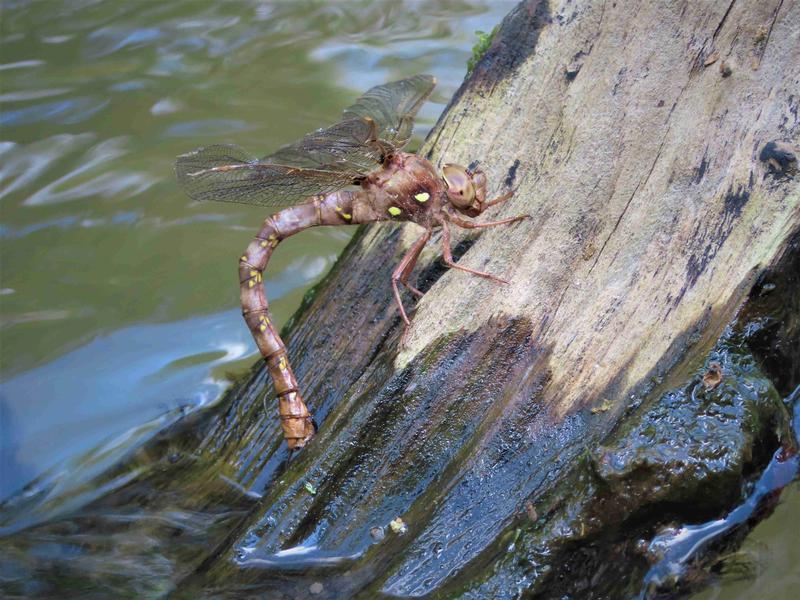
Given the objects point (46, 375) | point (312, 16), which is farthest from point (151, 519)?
point (312, 16)

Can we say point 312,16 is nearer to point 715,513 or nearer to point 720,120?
point 720,120

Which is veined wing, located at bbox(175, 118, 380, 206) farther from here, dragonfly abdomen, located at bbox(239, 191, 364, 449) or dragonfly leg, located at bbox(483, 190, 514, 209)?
dragonfly leg, located at bbox(483, 190, 514, 209)

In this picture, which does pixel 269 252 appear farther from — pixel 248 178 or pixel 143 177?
pixel 143 177

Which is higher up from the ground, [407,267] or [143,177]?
[407,267]

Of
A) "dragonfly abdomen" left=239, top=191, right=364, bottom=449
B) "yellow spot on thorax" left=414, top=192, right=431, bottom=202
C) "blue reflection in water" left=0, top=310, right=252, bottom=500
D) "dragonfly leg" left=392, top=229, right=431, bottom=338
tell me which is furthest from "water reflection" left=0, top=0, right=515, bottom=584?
"yellow spot on thorax" left=414, top=192, right=431, bottom=202

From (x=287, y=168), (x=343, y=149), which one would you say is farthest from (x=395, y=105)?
(x=287, y=168)
